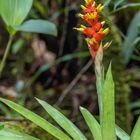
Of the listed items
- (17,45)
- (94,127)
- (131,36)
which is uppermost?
(94,127)

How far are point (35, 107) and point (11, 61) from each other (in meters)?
0.79

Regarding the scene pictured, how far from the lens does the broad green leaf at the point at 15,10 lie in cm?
123

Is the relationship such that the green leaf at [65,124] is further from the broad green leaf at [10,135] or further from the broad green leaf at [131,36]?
the broad green leaf at [131,36]

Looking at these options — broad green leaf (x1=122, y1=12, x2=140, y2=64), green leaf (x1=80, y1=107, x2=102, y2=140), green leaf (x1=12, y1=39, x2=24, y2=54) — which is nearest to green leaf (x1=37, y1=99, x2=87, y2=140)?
green leaf (x1=80, y1=107, x2=102, y2=140)

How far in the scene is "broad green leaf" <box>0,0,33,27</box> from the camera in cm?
123

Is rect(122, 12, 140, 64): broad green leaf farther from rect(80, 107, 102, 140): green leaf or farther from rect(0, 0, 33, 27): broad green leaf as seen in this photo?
rect(80, 107, 102, 140): green leaf

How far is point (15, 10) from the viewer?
4.08ft

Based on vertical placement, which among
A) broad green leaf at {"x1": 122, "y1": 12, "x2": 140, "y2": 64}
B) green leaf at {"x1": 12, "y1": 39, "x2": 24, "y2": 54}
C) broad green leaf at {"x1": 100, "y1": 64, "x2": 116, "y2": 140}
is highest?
broad green leaf at {"x1": 100, "y1": 64, "x2": 116, "y2": 140}

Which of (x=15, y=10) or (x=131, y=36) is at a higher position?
(x=15, y=10)

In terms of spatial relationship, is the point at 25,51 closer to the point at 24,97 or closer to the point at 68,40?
the point at 68,40

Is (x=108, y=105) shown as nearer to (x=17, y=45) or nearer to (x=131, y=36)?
(x=131, y=36)

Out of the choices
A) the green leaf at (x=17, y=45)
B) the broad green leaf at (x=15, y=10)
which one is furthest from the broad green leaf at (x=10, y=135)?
the green leaf at (x=17, y=45)

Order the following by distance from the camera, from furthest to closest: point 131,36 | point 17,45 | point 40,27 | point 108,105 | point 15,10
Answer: point 17,45
point 131,36
point 40,27
point 15,10
point 108,105

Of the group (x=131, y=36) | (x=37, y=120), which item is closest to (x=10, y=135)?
(x=37, y=120)
